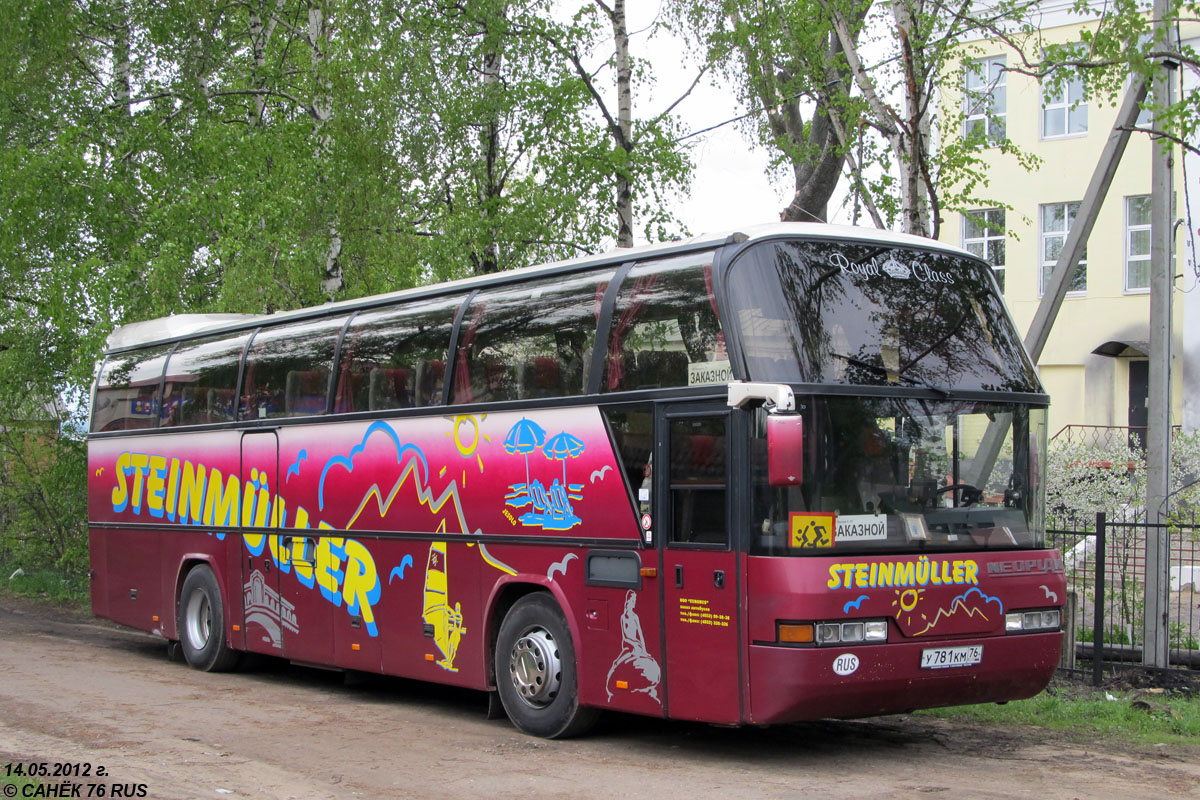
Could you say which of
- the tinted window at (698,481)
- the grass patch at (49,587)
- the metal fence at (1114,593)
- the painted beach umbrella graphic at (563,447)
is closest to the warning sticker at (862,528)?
the tinted window at (698,481)

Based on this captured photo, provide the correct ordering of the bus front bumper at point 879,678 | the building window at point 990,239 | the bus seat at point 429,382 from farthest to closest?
the building window at point 990,239, the bus seat at point 429,382, the bus front bumper at point 879,678

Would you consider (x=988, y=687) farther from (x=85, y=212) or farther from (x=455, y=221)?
(x=85, y=212)

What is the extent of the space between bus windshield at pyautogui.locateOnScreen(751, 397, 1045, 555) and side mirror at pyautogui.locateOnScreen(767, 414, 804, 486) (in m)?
0.23

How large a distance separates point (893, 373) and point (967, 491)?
0.95 metres

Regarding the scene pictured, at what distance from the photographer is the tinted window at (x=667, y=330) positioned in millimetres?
8898

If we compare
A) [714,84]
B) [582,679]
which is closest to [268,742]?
[582,679]

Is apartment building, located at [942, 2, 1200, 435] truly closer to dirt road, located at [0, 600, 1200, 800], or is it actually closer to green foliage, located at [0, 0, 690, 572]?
green foliage, located at [0, 0, 690, 572]

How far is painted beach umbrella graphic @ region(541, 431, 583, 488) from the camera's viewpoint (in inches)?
388

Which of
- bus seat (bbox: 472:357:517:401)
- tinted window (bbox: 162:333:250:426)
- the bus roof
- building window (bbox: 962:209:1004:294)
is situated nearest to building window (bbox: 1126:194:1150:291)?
building window (bbox: 962:209:1004:294)

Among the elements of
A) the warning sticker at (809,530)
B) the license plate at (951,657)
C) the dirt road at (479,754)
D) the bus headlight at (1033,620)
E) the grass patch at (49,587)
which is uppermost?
the warning sticker at (809,530)

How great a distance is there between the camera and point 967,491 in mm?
9016

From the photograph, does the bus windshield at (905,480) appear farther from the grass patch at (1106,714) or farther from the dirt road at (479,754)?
the grass patch at (1106,714)

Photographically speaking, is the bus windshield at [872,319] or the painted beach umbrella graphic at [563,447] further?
the painted beach umbrella graphic at [563,447]

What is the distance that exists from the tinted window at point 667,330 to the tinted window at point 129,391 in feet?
27.1
